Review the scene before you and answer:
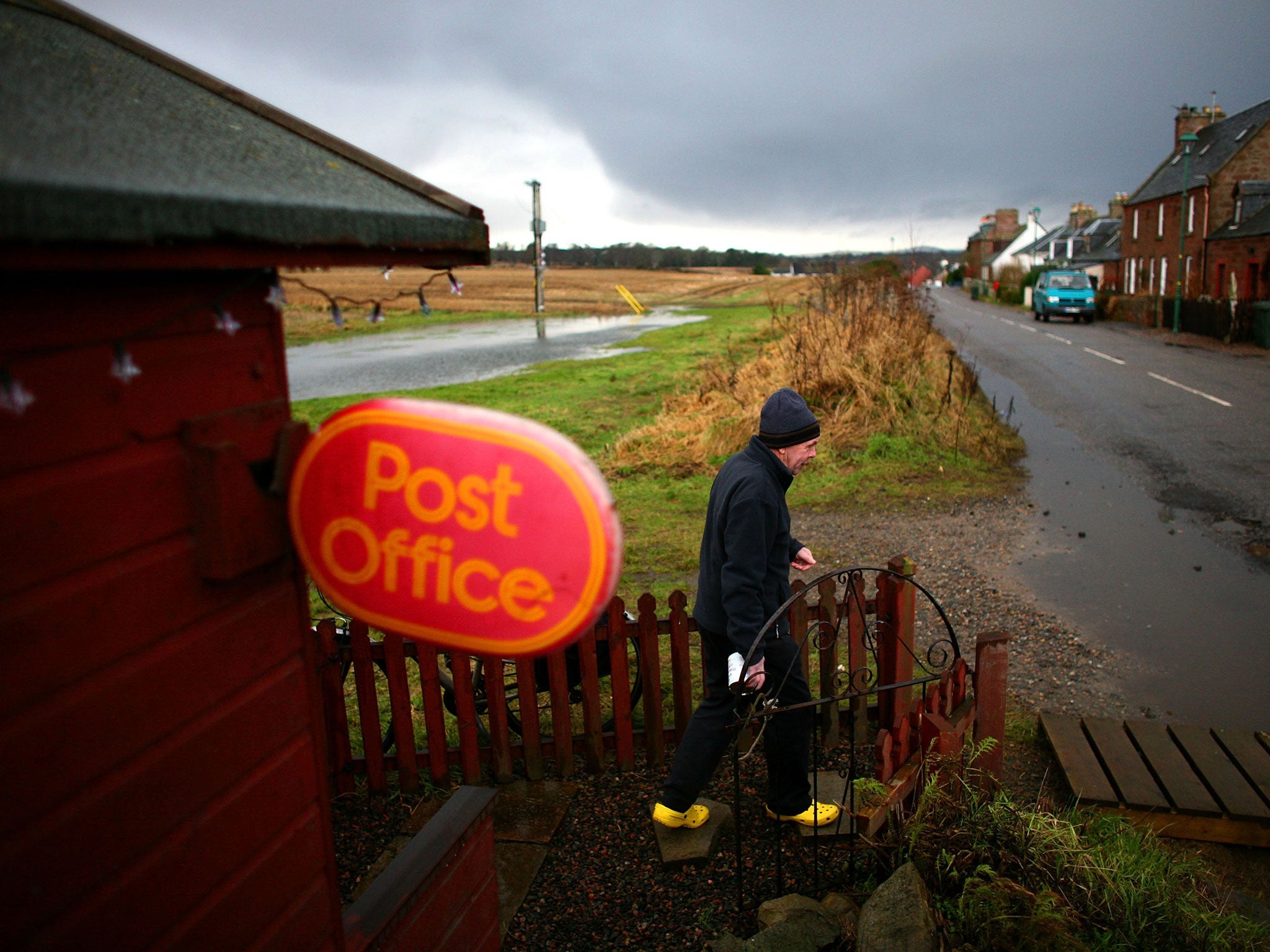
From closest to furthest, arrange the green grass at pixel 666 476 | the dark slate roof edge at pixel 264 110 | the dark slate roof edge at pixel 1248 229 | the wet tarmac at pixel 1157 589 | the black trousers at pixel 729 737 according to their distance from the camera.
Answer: the dark slate roof edge at pixel 264 110
the black trousers at pixel 729 737
the wet tarmac at pixel 1157 589
the green grass at pixel 666 476
the dark slate roof edge at pixel 1248 229

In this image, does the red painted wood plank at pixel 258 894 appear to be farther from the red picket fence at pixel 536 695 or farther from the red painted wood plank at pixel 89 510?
the red picket fence at pixel 536 695

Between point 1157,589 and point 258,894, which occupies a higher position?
point 258,894

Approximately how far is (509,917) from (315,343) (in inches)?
1441

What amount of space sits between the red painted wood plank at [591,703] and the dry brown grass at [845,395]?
6.15m

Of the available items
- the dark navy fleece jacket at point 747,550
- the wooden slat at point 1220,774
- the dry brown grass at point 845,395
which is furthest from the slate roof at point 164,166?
the dry brown grass at point 845,395

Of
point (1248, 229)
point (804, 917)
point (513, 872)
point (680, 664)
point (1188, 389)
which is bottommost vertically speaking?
point (513, 872)

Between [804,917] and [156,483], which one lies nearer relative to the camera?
[156,483]

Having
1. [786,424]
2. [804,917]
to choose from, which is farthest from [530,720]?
[786,424]

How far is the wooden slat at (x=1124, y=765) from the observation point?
152 inches

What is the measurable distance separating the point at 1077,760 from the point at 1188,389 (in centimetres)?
1410

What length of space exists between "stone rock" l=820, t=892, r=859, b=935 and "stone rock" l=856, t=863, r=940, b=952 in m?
0.06

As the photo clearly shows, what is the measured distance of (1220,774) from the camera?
4000mm

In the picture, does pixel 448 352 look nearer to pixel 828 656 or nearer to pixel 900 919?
pixel 828 656

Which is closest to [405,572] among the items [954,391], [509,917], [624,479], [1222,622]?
[509,917]
